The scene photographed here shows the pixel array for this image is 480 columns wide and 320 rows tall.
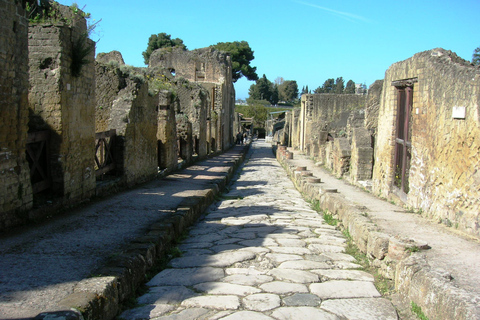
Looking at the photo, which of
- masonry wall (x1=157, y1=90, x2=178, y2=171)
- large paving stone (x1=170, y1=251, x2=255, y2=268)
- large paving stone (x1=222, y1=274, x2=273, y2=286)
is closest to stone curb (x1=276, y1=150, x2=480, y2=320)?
large paving stone (x1=222, y1=274, x2=273, y2=286)

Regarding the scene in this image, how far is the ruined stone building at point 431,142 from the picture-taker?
4.72 m

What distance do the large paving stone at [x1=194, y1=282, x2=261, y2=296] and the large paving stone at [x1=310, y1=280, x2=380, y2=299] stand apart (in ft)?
1.72

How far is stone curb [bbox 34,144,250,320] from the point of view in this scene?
2.73 meters

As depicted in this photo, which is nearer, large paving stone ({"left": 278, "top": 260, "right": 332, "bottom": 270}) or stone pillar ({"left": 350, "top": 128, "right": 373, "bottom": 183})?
large paving stone ({"left": 278, "top": 260, "right": 332, "bottom": 270})

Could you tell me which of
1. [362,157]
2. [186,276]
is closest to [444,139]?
[186,276]

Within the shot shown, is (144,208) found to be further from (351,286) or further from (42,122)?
(351,286)

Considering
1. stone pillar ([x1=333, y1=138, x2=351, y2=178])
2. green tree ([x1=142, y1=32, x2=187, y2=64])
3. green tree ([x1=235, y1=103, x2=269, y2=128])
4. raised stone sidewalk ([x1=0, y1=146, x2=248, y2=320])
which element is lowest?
raised stone sidewalk ([x1=0, y1=146, x2=248, y2=320])

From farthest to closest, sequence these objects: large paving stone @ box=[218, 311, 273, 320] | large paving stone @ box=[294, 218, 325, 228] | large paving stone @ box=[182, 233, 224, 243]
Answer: large paving stone @ box=[294, 218, 325, 228], large paving stone @ box=[182, 233, 224, 243], large paving stone @ box=[218, 311, 273, 320]

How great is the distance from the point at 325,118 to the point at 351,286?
2168 cm

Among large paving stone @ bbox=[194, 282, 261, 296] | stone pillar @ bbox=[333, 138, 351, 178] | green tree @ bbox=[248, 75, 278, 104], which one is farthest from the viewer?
green tree @ bbox=[248, 75, 278, 104]

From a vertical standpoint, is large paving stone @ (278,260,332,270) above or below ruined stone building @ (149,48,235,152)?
below

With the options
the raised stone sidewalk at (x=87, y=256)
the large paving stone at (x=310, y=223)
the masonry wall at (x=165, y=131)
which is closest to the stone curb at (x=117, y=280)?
the raised stone sidewalk at (x=87, y=256)

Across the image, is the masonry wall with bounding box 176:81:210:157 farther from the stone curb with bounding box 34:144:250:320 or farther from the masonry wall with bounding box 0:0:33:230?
the masonry wall with bounding box 0:0:33:230

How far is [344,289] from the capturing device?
12.5 feet
